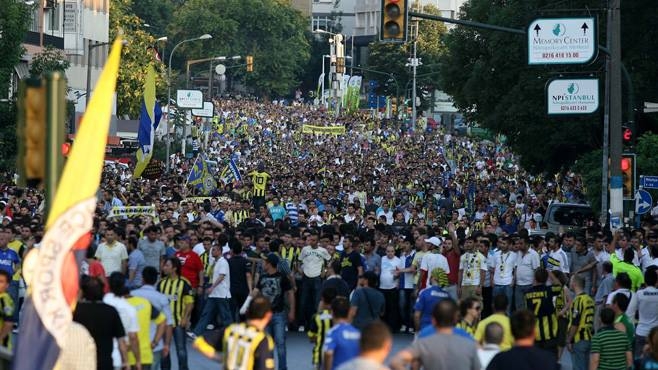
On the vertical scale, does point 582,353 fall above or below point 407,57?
below

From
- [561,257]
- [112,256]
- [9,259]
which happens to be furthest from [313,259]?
[9,259]

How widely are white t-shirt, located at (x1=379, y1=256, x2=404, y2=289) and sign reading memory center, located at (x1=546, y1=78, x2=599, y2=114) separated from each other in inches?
296

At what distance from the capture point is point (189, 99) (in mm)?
77688

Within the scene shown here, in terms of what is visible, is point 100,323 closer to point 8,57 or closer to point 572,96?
point 572,96

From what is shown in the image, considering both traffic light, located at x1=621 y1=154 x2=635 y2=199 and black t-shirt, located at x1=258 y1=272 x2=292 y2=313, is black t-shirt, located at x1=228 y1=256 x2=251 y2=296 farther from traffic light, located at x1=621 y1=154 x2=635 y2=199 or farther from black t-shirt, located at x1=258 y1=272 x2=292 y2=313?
traffic light, located at x1=621 y1=154 x2=635 y2=199

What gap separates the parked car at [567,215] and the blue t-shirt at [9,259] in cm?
1703

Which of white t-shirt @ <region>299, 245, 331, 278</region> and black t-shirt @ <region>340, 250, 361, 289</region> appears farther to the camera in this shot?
white t-shirt @ <region>299, 245, 331, 278</region>

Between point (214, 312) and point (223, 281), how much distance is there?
0.42 metres

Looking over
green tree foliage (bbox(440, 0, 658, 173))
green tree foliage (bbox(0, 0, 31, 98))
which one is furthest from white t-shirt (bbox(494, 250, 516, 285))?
green tree foliage (bbox(0, 0, 31, 98))

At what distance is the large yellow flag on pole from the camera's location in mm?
10500

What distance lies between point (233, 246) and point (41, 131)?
11.0 metres

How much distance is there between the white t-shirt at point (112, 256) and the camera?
21.0 meters

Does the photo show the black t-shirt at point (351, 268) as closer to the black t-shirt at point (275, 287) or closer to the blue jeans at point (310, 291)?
the blue jeans at point (310, 291)

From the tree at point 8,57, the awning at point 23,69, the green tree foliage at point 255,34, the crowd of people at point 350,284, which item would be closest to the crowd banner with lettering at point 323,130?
the awning at point 23,69
